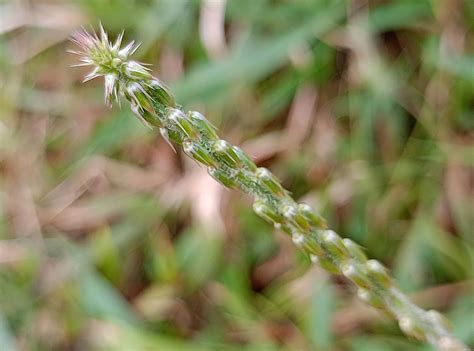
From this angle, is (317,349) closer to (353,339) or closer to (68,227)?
(353,339)

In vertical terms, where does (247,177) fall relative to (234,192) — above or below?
below

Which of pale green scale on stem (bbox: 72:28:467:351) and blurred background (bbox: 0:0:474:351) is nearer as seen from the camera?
pale green scale on stem (bbox: 72:28:467:351)

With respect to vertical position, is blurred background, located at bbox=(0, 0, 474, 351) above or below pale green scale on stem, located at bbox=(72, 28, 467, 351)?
above

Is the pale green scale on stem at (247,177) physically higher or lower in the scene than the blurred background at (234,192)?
lower

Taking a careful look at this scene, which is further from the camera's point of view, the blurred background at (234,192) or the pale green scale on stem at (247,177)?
the blurred background at (234,192)

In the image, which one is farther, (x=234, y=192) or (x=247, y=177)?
(x=234, y=192)
